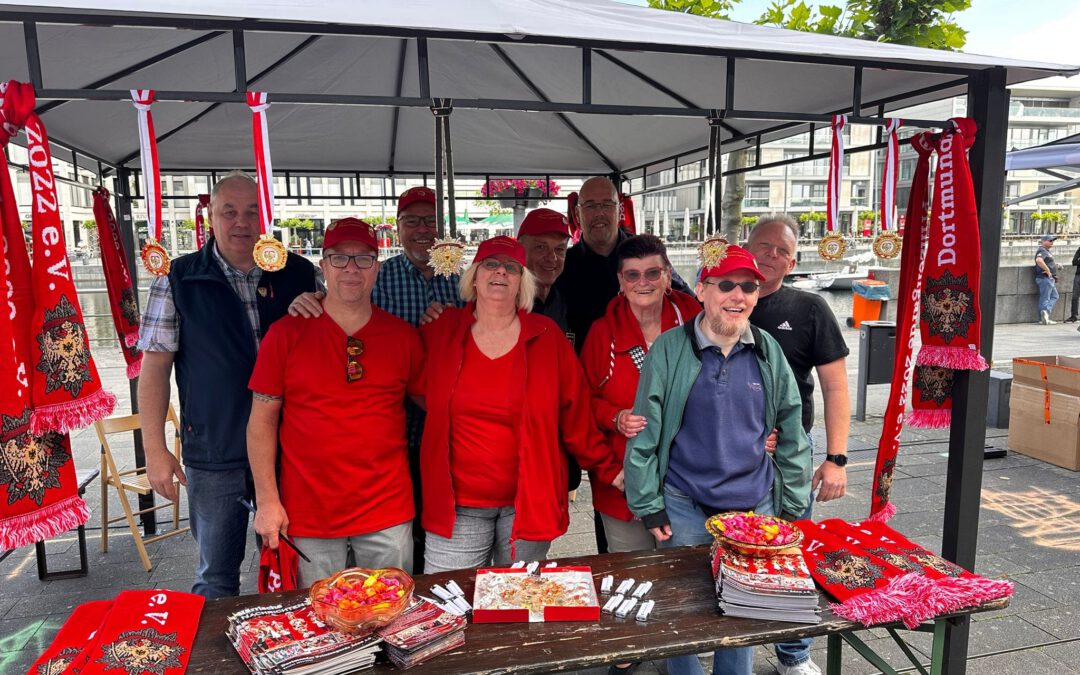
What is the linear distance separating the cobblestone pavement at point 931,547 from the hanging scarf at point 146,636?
6.00 ft

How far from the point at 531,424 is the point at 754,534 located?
87 cm

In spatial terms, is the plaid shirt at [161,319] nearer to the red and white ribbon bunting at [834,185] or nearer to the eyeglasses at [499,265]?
the eyeglasses at [499,265]

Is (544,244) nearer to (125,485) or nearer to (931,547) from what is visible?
(125,485)

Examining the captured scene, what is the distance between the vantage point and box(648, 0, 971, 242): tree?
884cm

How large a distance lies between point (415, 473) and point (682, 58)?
106 inches

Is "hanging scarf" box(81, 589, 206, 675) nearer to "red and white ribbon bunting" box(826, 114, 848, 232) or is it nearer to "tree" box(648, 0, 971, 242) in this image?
"red and white ribbon bunting" box(826, 114, 848, 232)

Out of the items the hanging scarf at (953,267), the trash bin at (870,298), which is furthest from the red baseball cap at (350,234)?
the trash bin at (870,298)

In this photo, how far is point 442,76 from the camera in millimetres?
4129

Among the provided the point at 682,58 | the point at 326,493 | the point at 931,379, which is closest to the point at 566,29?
the point at 682,58

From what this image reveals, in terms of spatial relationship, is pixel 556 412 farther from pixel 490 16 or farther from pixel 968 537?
pixel 968 537

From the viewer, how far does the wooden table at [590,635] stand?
174 cm

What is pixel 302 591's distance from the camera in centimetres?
211

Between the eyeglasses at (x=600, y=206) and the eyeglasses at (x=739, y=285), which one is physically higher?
the eyeglasses at (x=600, y=206)

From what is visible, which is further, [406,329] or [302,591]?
[406,329]
